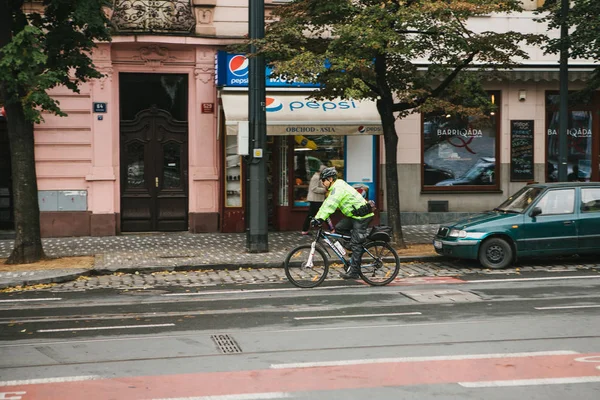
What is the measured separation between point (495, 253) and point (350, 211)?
367 cm

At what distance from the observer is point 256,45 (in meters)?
15.9

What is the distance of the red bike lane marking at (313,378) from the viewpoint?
6.35m

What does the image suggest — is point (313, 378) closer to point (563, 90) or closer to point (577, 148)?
point (563, 90)

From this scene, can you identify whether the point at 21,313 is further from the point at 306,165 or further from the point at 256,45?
the point at 306,165

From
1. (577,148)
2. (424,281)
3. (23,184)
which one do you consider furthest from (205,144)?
(577,148)

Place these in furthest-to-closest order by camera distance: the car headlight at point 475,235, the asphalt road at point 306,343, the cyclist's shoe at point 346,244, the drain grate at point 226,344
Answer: the car headlight at point 475,235
the cyclist's shoe at point 346,244
the drain grate at point 226,344
the asphalt road at point 306,343

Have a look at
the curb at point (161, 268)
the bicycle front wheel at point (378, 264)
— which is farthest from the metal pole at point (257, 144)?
the bicycle front wheel at point (378, 264)

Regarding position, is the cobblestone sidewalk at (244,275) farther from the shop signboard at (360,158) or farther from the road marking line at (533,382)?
the road marking line at (533,382)

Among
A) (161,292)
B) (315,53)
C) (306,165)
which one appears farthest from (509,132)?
(161,292)

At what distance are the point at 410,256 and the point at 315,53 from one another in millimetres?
4526

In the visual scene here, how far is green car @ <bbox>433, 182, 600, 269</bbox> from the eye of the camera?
1463 cm

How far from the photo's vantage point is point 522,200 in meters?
15.3

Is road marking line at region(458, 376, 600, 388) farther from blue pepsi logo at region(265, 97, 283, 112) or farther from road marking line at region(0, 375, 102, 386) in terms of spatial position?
blue pepsi logo at region(265, 97, 283, 112)

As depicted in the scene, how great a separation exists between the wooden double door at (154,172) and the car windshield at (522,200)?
867 cm
